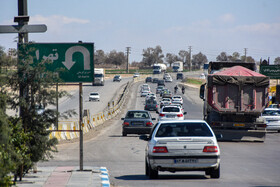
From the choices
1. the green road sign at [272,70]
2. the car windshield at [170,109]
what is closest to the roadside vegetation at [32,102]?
the car windshield at [170,109]

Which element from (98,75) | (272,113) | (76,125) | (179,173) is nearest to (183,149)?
(179,173)

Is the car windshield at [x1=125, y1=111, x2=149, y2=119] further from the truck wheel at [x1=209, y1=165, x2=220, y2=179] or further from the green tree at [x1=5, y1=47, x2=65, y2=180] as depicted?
the green tree at [x1=5, y1=47, x2=65, y2=180]

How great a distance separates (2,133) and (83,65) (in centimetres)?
722

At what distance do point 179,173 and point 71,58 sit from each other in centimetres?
468

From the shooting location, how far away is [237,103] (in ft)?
91.4

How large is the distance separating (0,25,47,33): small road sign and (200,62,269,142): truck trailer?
50.4 feet

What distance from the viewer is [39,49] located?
16.2m

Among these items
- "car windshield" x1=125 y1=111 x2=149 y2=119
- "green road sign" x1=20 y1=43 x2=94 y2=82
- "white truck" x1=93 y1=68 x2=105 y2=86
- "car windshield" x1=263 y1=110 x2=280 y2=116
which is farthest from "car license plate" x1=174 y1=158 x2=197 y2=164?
"white truck" x1=93 y1=68 x2=105 y2=86

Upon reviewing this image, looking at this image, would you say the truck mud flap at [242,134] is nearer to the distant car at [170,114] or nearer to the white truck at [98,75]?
the distant car at [170,114]

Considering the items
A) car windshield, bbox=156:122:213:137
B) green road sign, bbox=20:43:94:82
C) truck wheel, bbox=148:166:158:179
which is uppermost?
green road sign, bbox=20:43:94:82

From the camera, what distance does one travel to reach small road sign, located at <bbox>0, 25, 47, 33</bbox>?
13664mm

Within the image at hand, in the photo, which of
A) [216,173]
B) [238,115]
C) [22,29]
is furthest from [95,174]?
[238,115]

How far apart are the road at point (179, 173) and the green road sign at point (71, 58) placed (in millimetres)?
3091

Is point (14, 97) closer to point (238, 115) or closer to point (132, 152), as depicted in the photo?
point (132, 152)
